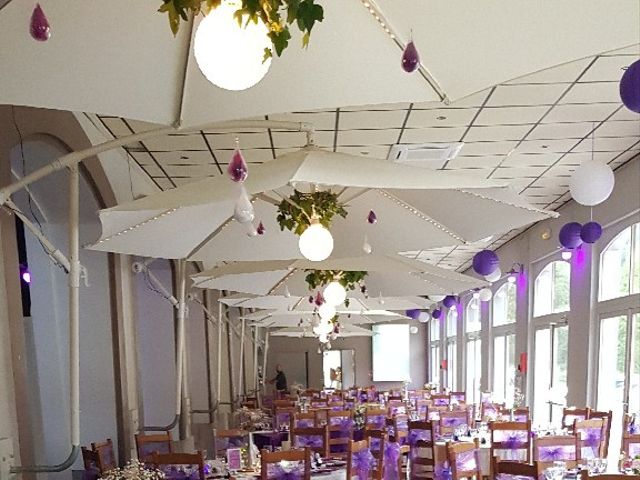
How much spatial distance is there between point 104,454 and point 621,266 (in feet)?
24.5

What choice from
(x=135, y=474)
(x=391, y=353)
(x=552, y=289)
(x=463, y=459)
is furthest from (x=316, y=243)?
(x=391, y=353)

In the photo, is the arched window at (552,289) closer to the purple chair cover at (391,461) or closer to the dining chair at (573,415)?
the dining chair at (573,415)

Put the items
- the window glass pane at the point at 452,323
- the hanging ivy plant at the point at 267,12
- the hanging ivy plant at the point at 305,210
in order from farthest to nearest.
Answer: the window glass pane at the point at 452,323 < the hanging ivy plant at the point at 305,210 < the hanging ivy plant at the point at 267,12

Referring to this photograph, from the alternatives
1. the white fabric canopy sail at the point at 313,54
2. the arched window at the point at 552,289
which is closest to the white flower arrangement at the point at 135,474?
the white fabric canopy sail at the point at 313,54

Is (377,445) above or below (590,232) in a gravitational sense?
below

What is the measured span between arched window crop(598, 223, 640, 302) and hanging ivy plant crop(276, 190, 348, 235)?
20.3 ft

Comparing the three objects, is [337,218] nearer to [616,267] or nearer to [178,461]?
[178,461]

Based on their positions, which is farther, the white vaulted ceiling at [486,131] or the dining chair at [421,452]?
the dining chair at [421,452]

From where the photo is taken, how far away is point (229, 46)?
1757mm

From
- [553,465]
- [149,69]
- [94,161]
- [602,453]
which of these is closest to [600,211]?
[602,453]

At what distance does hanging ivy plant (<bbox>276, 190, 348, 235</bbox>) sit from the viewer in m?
4.55

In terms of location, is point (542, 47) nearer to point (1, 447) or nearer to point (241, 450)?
point (1, 447)

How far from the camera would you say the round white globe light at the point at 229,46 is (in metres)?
1.75

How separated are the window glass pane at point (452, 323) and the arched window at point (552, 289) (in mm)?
9110
